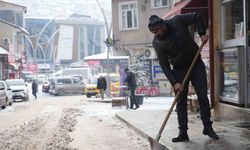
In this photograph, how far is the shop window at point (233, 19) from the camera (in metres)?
9.77

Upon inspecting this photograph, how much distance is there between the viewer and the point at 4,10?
70688mm

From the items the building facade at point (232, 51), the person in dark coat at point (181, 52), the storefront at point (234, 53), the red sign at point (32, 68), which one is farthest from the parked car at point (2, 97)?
the red sign at point (32, 68)

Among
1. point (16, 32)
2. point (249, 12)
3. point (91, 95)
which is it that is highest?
point (16, 32)

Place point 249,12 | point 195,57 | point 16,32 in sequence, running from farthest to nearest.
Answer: point 16,32, point 249,12, point 195,57

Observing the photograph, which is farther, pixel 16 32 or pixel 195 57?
pixel 16 32

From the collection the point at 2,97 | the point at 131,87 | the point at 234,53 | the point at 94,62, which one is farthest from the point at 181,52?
the point at 94,62

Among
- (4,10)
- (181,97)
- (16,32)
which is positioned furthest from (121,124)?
(4,10)

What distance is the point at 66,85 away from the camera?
155 ft

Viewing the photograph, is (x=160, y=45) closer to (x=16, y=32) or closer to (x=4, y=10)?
(x=16, y=32)

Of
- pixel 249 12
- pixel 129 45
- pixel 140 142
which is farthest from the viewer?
pixel 129 45

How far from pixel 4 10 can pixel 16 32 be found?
11.8m

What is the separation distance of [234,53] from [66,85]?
38.4 meters

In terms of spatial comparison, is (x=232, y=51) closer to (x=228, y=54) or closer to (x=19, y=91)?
(x=228, y=54)

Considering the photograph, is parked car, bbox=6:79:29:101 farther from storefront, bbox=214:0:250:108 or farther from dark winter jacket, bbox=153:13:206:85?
dark winter jacket, bbox=153:13:206:85
